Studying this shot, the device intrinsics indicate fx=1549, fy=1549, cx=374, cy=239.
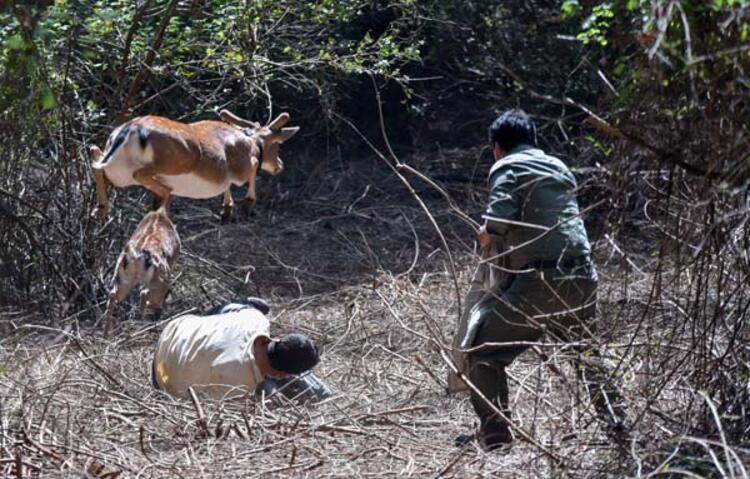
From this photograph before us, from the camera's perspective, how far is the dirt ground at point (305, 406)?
653cm

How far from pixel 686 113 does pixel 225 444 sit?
2.70 meters

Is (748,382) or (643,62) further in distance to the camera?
(748,382)

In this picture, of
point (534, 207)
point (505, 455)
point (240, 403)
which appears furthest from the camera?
point (240, 403)

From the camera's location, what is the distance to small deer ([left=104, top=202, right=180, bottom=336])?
10406mm

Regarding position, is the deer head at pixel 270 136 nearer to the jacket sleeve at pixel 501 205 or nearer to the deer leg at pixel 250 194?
the deer leg at pixel 250 194

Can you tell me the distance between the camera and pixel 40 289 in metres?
11.2

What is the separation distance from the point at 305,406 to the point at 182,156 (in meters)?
2.96

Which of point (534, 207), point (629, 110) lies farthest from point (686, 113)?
point (534, 207)

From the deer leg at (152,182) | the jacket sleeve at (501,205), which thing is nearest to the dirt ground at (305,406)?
the jacket sleeve at (501,205)

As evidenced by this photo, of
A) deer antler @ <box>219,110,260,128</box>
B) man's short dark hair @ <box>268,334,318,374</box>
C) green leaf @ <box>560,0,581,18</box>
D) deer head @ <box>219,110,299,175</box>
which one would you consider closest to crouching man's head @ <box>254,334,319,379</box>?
man's short dark hair @ <box>268,334,318,374</box>

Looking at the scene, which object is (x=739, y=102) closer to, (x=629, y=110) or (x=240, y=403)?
(x=629, y=110)

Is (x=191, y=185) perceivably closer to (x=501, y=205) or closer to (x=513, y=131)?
(x=513, y=131)

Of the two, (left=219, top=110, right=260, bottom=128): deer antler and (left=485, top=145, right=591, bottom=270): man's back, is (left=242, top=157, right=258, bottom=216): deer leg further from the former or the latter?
(left=485, top=145, right=591, bottom=270): man's back

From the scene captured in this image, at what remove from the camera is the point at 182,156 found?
1020 centimetres
